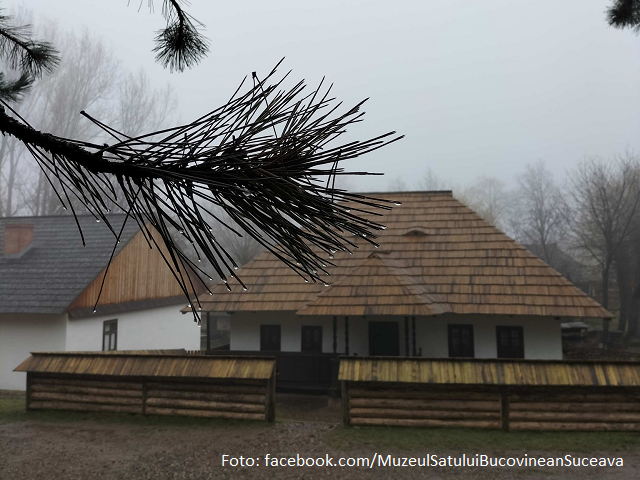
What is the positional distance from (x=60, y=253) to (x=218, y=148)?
19.2m

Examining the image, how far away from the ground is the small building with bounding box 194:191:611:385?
3604 millimetres

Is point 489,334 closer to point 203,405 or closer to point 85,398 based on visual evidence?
point 203,405

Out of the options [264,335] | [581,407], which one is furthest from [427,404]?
[264,335]

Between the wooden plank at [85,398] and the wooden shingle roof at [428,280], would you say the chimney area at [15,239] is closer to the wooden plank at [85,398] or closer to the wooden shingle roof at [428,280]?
the wooden shingle roof at [428,280]

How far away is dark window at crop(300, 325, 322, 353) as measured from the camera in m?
14.5

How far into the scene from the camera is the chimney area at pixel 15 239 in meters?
18.5

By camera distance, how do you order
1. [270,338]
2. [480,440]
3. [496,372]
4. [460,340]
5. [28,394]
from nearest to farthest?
[480,440]
[496,372]
[28,394]
[460,340]
[270,338]

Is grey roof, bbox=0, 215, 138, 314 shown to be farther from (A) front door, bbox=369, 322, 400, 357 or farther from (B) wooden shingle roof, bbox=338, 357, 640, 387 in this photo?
(B) wooden shingle roof, bbox=338, 357, 640, 387

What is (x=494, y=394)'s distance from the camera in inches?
365

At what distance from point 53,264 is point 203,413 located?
1051 cm

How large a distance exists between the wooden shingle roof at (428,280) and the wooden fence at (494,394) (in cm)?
290

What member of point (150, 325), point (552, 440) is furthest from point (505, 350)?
point (150, 325)

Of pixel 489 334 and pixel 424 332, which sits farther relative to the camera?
pixel 424 332

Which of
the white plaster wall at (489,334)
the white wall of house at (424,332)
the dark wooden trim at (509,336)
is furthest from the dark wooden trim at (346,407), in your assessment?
the dark wooden trim at (509,336)
